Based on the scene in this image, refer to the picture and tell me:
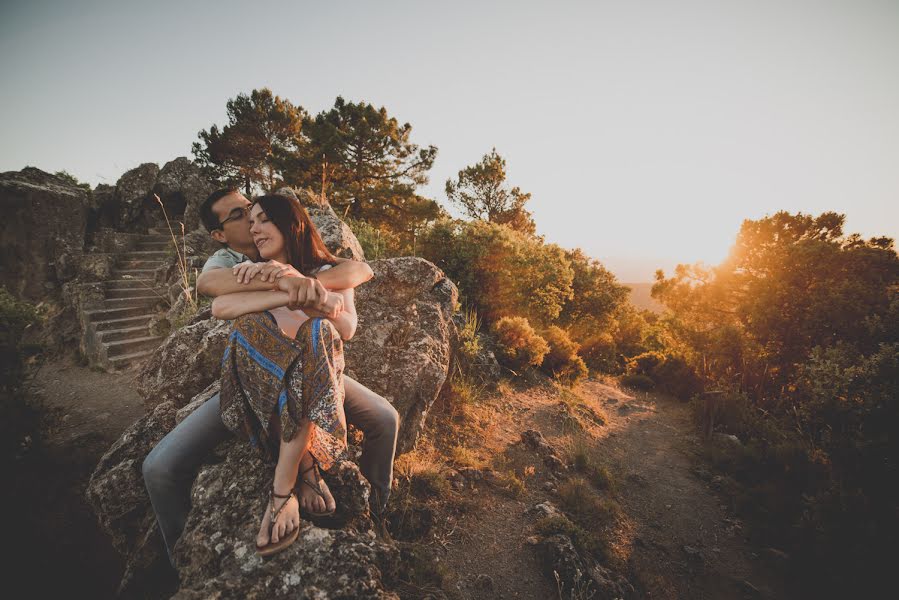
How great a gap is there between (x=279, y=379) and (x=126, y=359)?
306 inches

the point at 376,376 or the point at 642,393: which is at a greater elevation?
the point at 376,376

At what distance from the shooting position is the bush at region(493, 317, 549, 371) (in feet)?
24.1

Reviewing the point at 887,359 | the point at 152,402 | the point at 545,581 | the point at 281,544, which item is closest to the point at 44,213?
the point at 152,402

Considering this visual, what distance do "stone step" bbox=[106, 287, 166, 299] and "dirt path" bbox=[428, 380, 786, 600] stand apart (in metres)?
8.93

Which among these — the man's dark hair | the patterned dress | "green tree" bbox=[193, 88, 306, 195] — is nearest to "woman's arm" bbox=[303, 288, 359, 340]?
the patterned dress

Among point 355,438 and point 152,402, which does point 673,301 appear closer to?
point 355,438

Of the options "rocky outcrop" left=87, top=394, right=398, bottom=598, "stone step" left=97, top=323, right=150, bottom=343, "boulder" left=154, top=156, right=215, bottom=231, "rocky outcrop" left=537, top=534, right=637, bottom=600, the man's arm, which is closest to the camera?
"rocky outcrop" left=87, top=394, right=398, bottom=598

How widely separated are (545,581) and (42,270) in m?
13.4

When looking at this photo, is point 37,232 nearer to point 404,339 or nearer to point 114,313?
point 114,313

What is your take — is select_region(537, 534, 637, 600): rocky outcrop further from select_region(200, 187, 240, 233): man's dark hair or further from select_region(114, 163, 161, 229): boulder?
select_region(114, 163, 161, 229): boulder

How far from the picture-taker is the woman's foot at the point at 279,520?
55.6 inches

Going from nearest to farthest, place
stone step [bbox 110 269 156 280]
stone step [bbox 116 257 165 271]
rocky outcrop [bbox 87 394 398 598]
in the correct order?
rocky outcrop [bbox 87 394 398 598]
stone step [bbox 110 269 156 280]
stone step [bbox 116 257 165 271]

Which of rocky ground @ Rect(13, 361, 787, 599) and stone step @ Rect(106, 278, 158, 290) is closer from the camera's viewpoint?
rocky ground @ Rect(13, 361, 787, 599)

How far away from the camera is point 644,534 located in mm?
3793
